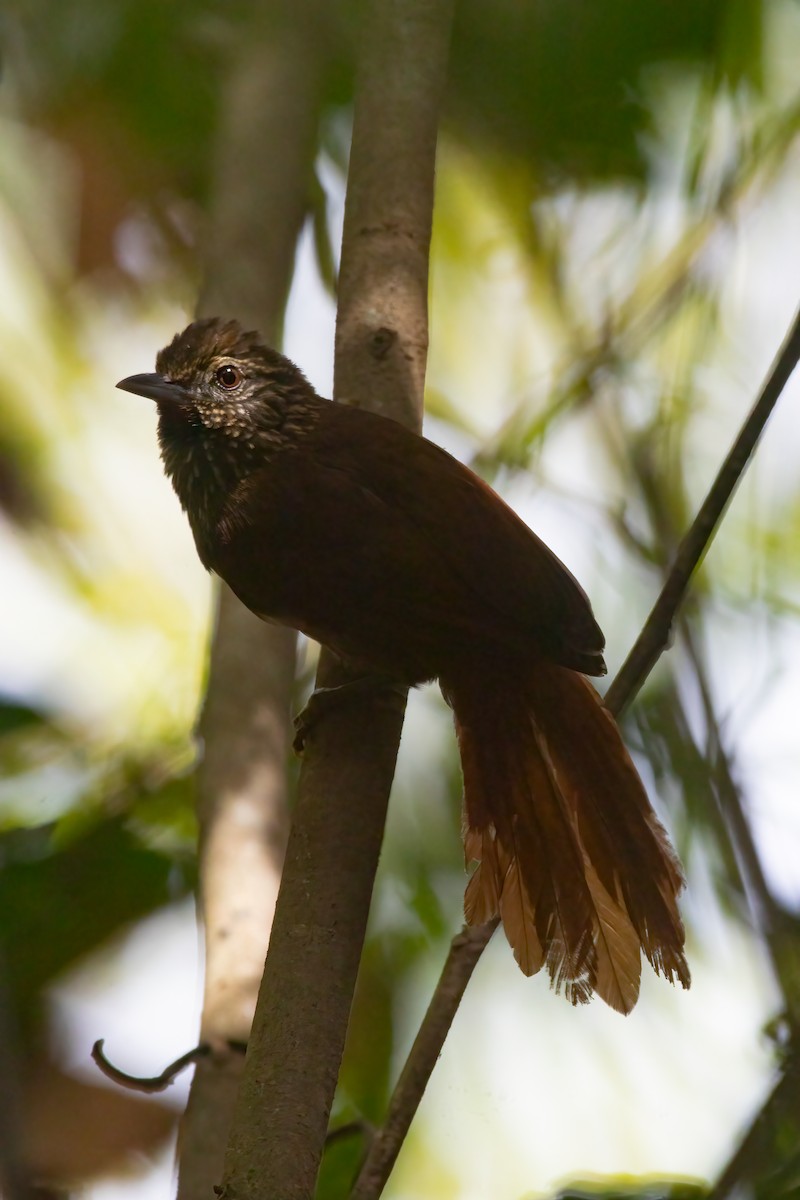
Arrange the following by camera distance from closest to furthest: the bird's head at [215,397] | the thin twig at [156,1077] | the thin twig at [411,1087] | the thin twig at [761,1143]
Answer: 1. the thin twig at [761,1143]
2. the thin twig at [411,1087]
3. the thin twig at [156,1077]
4. the bird's head at [215,397]

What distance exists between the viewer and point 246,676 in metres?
2.55

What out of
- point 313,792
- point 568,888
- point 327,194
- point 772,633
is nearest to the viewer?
point 313,792

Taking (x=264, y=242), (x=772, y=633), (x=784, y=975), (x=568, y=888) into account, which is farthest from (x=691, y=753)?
(x=264, y=242)

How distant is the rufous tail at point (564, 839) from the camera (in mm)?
2168

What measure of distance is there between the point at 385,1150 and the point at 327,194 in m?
2.33

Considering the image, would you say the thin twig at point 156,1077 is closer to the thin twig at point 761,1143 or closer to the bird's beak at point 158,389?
the thin twig at point 761,1143

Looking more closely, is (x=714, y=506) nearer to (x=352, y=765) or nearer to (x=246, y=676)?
(x=352, y=765)

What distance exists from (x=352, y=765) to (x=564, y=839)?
0.40 meters

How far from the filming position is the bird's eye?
104 inches

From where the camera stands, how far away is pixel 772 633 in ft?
8.95

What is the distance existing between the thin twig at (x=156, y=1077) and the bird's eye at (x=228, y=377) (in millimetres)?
1218

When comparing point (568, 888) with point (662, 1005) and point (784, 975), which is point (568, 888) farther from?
point (662, 1005)

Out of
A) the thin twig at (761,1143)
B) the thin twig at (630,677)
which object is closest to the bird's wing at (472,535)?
the thin twig at (630,677)

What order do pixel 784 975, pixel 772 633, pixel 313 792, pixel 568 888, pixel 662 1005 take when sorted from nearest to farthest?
pixel 784 975 < pixel 313 792 < pixel 568 888 < pixel 772 633 < pixel 662 1005
